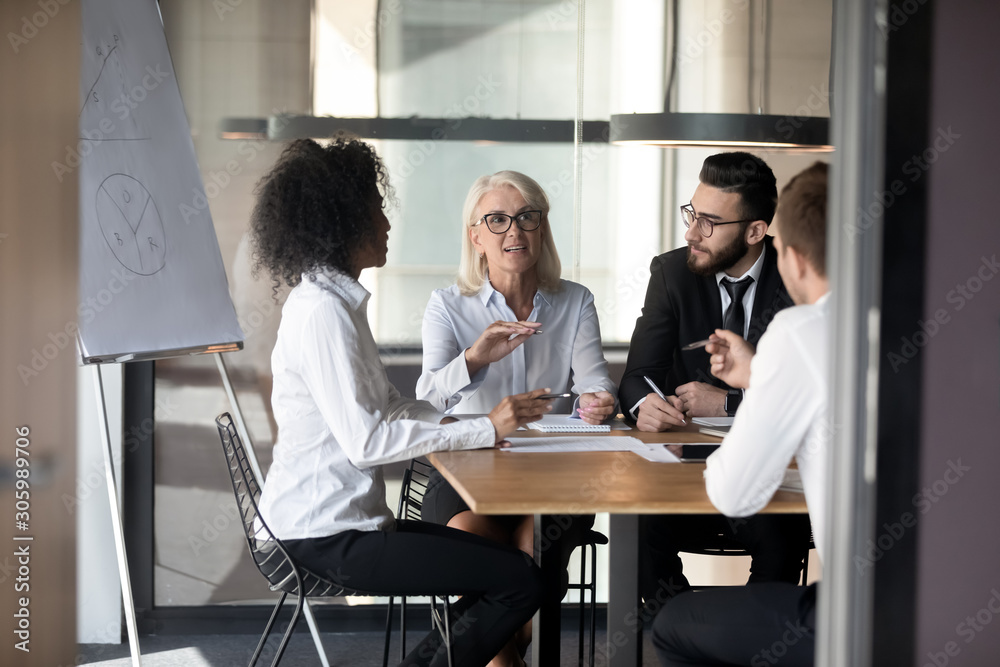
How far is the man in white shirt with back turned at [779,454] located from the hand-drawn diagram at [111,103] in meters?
1.97

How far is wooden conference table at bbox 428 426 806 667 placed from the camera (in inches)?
66.8

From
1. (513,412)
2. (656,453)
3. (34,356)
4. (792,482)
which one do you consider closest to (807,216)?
(792,482)

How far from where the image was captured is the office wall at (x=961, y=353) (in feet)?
4.54

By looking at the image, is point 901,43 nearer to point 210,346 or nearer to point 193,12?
point 210,346

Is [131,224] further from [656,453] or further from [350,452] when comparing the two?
[656,453]

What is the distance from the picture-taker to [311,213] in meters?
2.31

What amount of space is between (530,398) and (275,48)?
2096 mm

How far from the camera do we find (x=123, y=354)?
2.67 m

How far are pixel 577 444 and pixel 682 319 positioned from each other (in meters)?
0.87

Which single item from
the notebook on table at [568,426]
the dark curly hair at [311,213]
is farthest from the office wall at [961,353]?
the dark curly hair at [311,213]

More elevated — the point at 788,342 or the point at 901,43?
the point at 901,43

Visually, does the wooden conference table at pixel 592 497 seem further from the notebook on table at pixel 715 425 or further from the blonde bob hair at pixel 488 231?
the blonde bob hair at pixel 488 231

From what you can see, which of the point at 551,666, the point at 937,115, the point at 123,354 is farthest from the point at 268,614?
the point at 937,115

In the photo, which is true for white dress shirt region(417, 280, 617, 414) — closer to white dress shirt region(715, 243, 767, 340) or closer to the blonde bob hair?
the blonde bob hair
